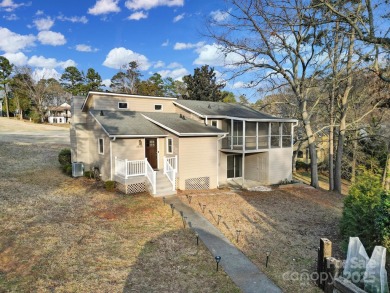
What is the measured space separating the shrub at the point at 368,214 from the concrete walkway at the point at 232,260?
2.87 meters

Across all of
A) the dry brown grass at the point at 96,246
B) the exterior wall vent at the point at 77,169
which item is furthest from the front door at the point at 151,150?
the exterior wall vent at the point at 77,169

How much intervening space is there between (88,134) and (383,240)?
17847 millimetres

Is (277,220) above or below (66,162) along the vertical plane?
below

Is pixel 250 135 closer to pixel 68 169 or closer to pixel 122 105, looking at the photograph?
pixel 122 105

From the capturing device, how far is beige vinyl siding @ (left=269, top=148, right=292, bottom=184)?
19562 mm

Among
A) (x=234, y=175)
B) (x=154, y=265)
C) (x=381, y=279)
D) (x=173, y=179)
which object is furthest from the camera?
(x=234, y=175)

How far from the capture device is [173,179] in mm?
14977

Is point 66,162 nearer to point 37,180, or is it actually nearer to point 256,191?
point 37,180

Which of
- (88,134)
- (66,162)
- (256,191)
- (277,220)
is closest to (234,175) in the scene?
(256,191)

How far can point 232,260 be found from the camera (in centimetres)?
788

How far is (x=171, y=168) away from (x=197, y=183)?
96.4 inches

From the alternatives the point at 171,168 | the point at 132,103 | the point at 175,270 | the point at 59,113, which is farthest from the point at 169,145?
the point at 59,113

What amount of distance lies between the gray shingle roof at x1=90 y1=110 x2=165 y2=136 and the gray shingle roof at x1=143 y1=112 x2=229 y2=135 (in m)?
0.61

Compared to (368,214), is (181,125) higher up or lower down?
higher up
